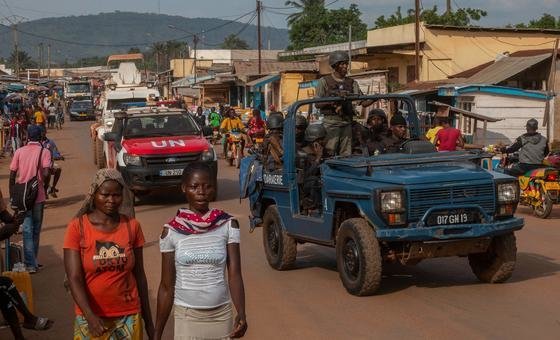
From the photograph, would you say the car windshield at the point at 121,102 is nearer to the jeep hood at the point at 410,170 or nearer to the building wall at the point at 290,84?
the building wall at the point at 290,84

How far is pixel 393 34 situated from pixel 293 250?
31.2 meters

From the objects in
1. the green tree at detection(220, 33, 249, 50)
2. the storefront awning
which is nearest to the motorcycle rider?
the storefront awning

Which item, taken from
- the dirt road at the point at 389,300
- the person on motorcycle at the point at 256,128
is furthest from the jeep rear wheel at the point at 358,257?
the person on motorcycle at the point at 256,128

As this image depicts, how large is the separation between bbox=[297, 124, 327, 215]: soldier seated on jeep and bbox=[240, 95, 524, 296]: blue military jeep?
21cm

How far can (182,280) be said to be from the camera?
4688 millimetres

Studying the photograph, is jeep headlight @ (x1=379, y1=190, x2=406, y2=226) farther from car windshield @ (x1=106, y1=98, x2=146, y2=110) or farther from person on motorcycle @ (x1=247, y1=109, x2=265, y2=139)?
car windshield @ (x1=106, y1=98, x2=146, y2=110)

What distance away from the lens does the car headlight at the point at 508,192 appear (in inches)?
346

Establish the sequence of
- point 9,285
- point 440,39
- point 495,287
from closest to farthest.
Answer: point 9,285 → point 495,287 → point 440,39

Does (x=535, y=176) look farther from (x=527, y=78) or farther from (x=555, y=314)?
(x=527, y=78)

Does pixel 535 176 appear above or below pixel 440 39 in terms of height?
below

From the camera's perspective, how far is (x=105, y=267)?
493 cm

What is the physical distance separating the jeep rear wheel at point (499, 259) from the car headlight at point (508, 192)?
1.43 feet

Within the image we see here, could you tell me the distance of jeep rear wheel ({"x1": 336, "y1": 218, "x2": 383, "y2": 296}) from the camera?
8531mm

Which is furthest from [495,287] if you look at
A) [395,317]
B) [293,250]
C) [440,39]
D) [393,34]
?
[393,34]
